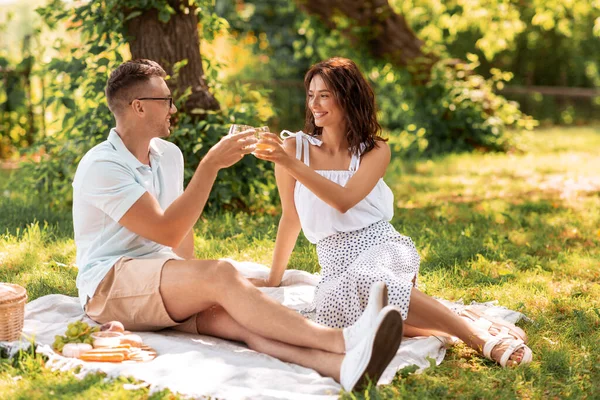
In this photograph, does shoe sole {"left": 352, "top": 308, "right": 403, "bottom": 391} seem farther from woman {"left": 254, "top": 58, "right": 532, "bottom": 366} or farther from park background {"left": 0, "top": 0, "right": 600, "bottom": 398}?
woman {"left": 254, "top": 58, "right": 532, "bottom": 366}

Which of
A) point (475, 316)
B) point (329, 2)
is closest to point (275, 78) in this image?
point (329, 2)

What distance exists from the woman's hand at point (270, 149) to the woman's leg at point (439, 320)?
834 mm

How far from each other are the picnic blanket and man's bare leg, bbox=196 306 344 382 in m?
0.03

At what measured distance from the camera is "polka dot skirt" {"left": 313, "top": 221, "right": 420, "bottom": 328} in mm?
3523

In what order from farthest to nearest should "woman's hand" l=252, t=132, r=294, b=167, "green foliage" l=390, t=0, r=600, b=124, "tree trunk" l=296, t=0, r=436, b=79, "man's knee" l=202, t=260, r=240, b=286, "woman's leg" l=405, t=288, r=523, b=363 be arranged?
"green foliage" l=390, t=0, r=600, b=124
"tree trunk" l=296, t=0, r=436, b=79
"woman's leg" l=405, t=288, r=523, b=363
"woman's hand" l=252, t=132, r=294, b=167
"man's knee" l=202, t=260, r=240, b=286

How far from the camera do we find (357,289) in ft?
11.6

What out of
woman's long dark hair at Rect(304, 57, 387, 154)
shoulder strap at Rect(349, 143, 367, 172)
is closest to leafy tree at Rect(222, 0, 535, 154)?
woman's long dark hair at Rect(304, 57, 387, 154)

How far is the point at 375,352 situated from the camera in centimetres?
292

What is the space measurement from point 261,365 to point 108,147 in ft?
3.89

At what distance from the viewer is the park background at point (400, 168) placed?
3.71 metres

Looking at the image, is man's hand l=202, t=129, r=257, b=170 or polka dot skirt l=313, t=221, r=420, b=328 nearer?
man's hand l=202, t=129, r=257, b=170

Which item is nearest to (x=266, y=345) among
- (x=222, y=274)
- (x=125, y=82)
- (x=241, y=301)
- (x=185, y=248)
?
(x=241, y=301)

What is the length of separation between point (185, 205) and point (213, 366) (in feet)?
2.21

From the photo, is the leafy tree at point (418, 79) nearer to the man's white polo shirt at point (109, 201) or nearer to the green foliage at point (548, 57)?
the green foliage at point (548, 57)
